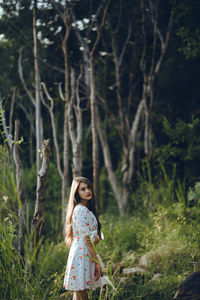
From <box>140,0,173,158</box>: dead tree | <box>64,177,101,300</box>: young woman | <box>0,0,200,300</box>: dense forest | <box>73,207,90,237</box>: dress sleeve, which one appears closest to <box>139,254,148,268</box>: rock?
<box>0,0,200,300</box>: dense forest

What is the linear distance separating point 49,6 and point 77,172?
3347 mm

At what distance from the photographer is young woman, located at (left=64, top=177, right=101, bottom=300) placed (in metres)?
3.24

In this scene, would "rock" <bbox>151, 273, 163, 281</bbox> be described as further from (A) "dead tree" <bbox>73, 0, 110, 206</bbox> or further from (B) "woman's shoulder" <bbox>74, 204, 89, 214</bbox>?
(A) "dead tree" <bbox>73, 0, 110, 206</bbox>

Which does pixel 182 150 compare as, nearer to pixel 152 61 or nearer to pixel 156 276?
pixel 152 61

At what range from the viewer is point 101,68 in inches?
356

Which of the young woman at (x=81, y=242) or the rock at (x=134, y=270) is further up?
the young woman at (x=81, y=242)

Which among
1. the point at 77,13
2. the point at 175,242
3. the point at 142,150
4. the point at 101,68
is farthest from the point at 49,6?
the point at 175,242

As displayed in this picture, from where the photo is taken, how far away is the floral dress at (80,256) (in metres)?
3.23

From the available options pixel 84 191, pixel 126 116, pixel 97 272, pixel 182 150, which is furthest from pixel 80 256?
pixel 126 116

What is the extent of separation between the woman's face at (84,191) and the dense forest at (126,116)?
75 centimetres

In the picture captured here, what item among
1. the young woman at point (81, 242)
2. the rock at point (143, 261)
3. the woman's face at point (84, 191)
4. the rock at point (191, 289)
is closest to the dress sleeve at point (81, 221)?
the young woman at point (81, 242)

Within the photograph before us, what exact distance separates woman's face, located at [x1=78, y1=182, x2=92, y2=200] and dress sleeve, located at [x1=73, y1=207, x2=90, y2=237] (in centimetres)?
15

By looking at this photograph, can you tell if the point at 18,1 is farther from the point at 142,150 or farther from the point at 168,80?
the point at 142,150

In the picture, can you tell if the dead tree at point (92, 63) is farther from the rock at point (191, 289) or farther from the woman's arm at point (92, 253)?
the rock at point (191, 289)
